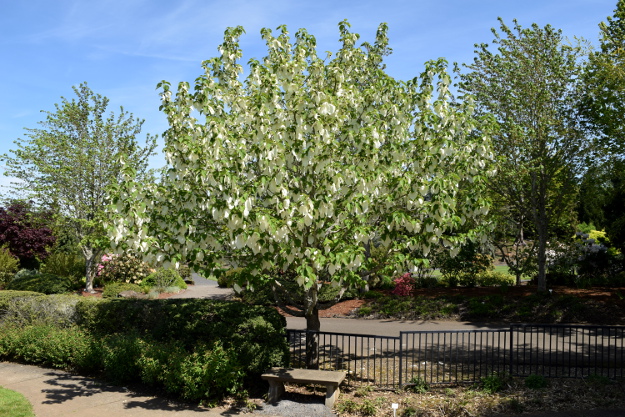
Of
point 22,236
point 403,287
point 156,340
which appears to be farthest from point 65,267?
point 156,340

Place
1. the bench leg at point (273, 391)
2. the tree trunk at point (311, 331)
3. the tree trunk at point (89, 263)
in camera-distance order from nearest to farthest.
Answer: the bench leg at point (273, 391)
the tree trunk at point (311, 331)
the tree trunk at point (89, 263)

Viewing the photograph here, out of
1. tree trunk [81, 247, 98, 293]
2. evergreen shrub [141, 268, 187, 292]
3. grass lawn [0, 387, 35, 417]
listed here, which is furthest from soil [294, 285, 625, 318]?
grass lawn [0, 387, 35, 417]

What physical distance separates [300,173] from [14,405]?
630 cm

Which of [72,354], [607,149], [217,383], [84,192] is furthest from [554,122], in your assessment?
[84,192]

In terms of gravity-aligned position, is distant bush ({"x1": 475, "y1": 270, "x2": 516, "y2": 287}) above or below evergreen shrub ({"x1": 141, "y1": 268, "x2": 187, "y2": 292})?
above

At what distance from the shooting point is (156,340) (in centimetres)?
1080

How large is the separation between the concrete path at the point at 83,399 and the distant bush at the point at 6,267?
16.4 m

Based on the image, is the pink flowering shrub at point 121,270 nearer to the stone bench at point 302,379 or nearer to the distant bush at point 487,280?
the distant bush at point 487,280

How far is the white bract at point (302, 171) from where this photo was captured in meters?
7.96

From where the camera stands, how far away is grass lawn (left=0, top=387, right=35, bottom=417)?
27.0 feet

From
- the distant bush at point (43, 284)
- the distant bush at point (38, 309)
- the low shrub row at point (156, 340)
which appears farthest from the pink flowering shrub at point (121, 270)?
the low shrub row at point (156, 340)

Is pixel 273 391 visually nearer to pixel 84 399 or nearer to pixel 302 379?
pixel 302 379

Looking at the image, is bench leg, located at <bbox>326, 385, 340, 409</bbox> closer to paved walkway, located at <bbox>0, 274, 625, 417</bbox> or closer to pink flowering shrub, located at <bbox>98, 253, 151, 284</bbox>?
paved walkway, located at <bbox>0, 274, 625, 417</bbox>

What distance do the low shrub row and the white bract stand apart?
1.43 metres
